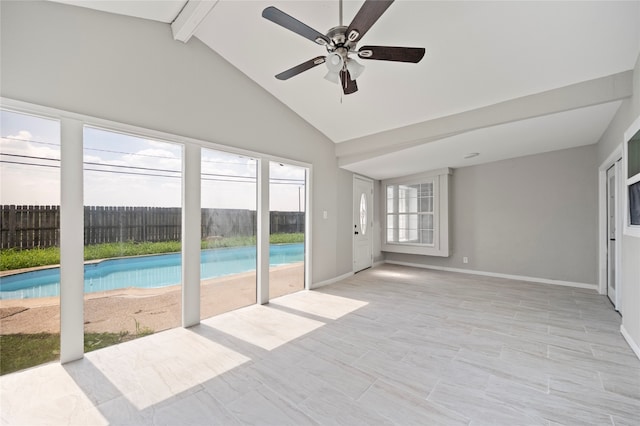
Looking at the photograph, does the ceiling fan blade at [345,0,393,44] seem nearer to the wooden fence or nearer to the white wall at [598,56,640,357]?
the wooden fence

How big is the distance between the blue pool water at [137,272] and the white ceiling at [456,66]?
2.42 m

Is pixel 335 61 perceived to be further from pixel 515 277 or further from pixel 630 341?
pixel 515 277

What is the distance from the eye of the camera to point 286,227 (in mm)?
4551

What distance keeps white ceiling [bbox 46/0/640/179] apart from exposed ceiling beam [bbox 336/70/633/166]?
13 mm

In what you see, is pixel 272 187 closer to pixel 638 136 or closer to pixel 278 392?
pixel 278 392

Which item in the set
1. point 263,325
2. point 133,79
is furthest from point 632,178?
point 133,79

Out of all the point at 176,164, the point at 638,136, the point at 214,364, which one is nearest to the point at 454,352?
the point at 214,364

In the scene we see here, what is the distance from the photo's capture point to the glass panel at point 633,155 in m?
2.68

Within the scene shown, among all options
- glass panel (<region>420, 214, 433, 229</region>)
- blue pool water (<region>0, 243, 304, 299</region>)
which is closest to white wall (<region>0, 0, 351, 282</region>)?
blue pool water (<region>0, 243, 304, 299</region>)

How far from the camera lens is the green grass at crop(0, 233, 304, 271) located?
2303 mm

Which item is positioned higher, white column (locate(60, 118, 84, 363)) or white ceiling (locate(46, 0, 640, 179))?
white ceiling (locate(46, 0, 640, 179))

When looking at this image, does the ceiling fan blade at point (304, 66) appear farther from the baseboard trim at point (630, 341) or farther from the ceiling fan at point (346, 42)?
the baseboard trim at point (630, 341)

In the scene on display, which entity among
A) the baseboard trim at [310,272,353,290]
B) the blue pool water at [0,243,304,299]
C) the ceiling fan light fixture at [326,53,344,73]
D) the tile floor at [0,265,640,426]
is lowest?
the tile floor at [0,265,640,426]

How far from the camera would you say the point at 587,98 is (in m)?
3.12
